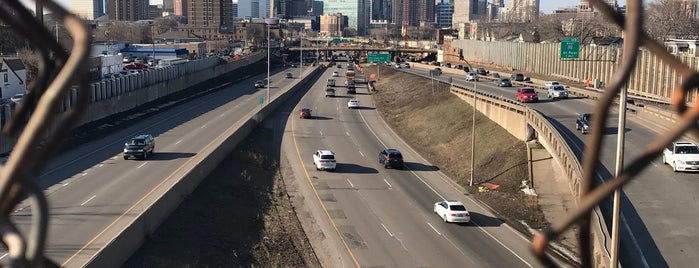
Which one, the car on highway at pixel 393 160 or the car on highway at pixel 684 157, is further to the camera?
the car on highway at pixel 393 160

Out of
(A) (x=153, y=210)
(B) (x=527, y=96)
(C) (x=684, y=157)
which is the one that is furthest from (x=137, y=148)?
(B) (x=527, y=96)

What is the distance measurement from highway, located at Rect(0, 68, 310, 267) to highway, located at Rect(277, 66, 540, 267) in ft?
21.7

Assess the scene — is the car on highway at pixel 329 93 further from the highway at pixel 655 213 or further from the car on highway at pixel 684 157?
the car on highway at pixel 684 157

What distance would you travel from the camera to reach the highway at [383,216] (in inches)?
1102

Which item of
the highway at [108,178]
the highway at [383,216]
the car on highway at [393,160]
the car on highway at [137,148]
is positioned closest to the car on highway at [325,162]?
the highway at [383,216]

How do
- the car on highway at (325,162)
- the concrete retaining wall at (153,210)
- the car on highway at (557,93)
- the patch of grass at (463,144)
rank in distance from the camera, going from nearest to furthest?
the concrete retaining wall at (153,210) < the patch of grass at (463,144) < the car on highway at (325,162) < the car on highway at (557,93)

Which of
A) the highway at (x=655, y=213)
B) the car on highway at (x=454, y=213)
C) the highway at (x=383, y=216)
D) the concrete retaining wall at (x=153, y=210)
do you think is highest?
the highway at (x=655, y=213)

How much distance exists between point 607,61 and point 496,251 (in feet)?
160

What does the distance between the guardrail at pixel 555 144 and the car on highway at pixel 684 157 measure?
3819 millimetres

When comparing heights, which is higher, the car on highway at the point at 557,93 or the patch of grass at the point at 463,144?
the car on highway at the point at 557,93

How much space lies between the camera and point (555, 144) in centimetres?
3650

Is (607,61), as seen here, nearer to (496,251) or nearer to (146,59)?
(496,251)

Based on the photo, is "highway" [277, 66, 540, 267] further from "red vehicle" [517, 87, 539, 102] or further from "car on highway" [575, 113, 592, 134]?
"red vehicle" [517, 87, 539, 102]

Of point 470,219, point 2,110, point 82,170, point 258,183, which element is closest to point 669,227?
point 470,219
